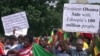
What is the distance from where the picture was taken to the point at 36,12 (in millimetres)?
55156

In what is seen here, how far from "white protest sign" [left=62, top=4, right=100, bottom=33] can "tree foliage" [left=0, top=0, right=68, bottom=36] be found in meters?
38.3

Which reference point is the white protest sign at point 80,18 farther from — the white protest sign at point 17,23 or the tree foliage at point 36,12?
the tree foliage at point 36,12

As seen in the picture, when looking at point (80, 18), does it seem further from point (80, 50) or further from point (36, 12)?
point (36, 12)

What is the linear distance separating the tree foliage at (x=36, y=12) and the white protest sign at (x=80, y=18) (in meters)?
38.3

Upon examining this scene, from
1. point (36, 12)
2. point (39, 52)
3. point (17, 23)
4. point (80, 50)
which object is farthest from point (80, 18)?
point (36, 12)

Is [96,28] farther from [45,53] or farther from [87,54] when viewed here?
[45,53]

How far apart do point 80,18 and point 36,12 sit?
142 feet

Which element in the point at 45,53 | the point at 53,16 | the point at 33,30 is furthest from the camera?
the point at 53,16

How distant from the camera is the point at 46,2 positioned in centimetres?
6062

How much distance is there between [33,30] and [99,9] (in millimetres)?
41097

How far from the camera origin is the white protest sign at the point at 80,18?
11930mm

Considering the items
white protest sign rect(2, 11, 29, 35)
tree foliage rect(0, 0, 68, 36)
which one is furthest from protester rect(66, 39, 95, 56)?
tree foliage rect(0, 0, 68, 36)

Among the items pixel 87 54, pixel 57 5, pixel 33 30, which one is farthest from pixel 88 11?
pixel 57 5

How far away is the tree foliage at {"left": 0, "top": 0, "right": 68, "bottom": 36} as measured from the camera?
52969 millimetres
